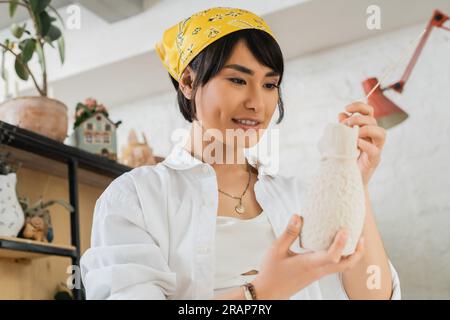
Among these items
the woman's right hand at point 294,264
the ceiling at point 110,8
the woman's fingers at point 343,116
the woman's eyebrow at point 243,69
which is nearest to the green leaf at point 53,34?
the ceiling at point 110,8

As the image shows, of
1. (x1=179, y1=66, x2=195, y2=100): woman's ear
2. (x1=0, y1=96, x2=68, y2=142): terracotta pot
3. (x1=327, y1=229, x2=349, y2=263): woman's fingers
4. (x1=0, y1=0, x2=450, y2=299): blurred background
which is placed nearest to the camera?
(x1=327, y1=229, x2=349, y2=263): woman's fingers

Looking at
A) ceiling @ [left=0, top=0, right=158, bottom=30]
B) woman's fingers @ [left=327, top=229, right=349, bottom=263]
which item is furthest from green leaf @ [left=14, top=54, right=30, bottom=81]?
woman's fingers @ [left=327, top=229, right=349, bottom=263]

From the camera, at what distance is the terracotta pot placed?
208 cm

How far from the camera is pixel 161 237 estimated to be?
0.82 meters

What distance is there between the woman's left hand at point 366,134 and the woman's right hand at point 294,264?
18 cm

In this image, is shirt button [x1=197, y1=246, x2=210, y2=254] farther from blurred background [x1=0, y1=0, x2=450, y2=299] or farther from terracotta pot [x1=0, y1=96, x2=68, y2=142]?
blurred background [x1=0, y1=0, x2=450, y2=299]

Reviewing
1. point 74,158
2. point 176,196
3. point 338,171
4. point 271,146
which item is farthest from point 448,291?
point 338,171

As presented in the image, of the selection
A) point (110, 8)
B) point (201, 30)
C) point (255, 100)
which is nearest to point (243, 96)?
point (255, 100)

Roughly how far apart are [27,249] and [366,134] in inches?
55.6

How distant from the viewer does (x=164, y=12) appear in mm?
2904

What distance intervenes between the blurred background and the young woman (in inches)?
56.9

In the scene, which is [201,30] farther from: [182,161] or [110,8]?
[110,8]
